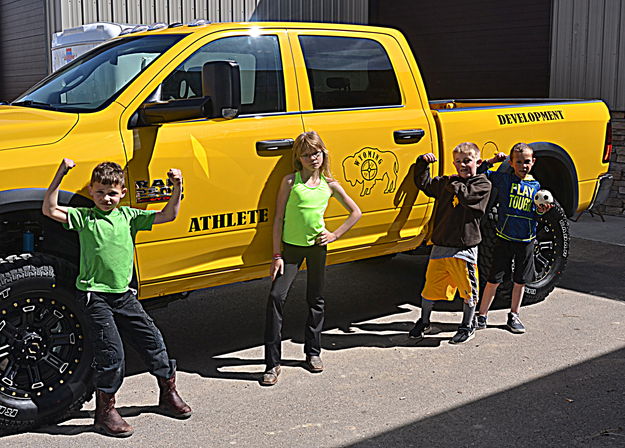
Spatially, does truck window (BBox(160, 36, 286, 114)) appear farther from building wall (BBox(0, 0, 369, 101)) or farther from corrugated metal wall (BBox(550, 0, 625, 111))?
building wall (BBox(0, 0, 369, 101))

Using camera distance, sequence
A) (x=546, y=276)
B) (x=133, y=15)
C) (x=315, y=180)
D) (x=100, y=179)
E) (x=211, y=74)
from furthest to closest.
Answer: (x=133, y=15) < (x=546, y=276) < (x=315, y=180) < (x=211, y=74) < (x=100, y=179)

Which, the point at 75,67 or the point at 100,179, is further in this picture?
the point at 75,67

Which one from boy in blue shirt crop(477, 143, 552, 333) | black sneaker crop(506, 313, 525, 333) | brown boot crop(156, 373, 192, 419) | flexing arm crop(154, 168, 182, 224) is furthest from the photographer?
black sneaker crop(506, 313, 525, 333)

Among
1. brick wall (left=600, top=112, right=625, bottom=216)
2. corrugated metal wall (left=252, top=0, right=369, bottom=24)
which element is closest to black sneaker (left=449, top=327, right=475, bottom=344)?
brick wall (left=600, top=112, right=625, bottom=216)

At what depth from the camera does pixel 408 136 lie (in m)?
5.56

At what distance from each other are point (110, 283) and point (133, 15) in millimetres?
10401

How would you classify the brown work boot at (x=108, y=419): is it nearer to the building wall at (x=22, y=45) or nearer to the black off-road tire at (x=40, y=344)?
the black off-road tire at (x=40, y=344)

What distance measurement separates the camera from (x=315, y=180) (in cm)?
492

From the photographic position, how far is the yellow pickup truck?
4.20m

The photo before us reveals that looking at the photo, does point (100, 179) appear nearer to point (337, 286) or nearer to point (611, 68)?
point (337, 286)

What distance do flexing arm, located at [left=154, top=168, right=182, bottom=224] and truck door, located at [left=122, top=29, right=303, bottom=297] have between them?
0.15 m

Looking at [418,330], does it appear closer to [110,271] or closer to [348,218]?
[348,218]

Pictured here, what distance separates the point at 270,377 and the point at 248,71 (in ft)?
6.24

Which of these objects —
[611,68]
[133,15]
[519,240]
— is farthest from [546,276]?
[133,15]
